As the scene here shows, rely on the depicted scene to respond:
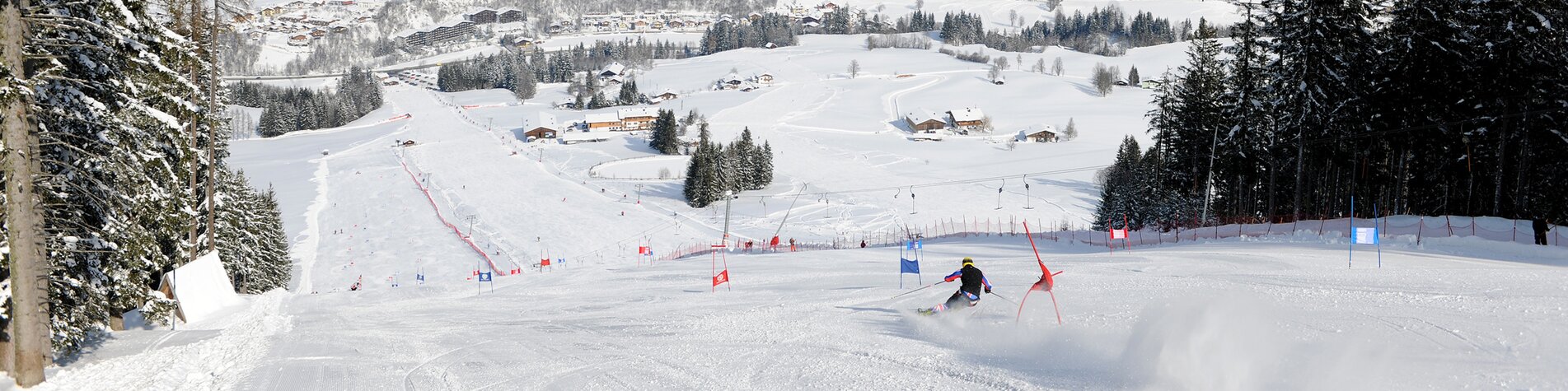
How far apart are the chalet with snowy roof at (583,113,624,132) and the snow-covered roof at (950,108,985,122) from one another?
5009 centimetres

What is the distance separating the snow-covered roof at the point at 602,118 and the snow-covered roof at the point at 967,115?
5044cm

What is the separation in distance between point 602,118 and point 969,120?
179ft

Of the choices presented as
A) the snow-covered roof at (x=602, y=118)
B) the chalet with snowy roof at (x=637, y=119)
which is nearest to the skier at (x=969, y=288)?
the chalet with snowy roof at (x=637, y=119)

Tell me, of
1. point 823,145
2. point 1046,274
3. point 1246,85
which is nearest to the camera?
point 1046,274

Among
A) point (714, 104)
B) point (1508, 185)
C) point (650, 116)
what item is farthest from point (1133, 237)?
point (714, 104)

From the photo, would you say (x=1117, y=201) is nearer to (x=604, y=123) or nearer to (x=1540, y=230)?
(x=1540, y=230)

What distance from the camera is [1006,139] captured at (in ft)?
408

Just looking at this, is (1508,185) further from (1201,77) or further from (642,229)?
(642,229)

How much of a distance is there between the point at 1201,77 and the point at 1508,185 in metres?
15.2

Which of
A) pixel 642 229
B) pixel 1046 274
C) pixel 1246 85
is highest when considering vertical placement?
pixel 1246 85

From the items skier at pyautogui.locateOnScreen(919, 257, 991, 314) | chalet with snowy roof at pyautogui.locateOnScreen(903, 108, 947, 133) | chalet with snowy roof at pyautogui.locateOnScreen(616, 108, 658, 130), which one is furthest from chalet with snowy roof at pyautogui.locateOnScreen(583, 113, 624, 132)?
skier at pyautogui.locateOnScreen(919, 257, 991, 314)

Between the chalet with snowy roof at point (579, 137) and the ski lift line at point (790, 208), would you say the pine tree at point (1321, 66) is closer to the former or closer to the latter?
the ski lift line at point (790, 208)

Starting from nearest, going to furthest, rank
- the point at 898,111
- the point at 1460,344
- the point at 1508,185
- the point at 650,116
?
the point at 1460,344 < the point at 1508,185 < the point at 650,116 < the point at 898,111

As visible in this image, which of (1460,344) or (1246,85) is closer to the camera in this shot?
(1460,344)
